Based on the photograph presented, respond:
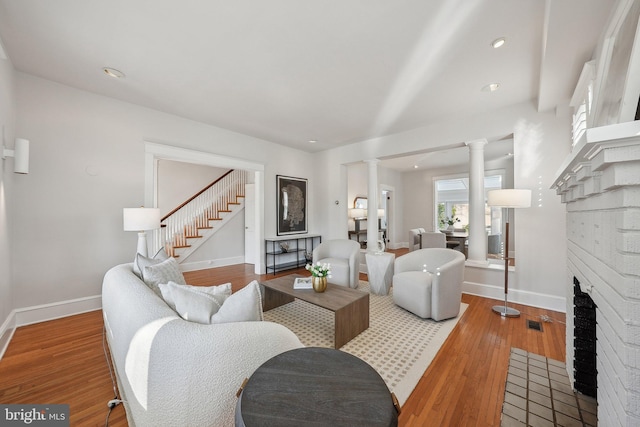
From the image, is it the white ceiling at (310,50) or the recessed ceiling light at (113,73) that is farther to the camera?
the recessed ceiling light at (113,73)

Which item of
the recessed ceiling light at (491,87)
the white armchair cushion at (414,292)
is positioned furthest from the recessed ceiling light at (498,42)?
the white armchair cushion at (414,292)

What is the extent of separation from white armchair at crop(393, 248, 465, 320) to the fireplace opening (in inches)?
43.6

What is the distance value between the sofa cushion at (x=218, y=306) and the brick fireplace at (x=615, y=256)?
150cm

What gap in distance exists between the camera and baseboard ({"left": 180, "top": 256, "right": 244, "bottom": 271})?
5.48 m

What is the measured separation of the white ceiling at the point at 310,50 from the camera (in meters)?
1.83

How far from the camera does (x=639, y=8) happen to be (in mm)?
1197

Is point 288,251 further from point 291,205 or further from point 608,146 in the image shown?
point 608,146

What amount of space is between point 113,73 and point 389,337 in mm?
4116

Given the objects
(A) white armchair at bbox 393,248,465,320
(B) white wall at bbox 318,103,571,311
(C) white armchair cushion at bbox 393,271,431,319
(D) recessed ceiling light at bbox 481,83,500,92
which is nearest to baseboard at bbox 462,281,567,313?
(B) white wall at bbox 318,103,571,311

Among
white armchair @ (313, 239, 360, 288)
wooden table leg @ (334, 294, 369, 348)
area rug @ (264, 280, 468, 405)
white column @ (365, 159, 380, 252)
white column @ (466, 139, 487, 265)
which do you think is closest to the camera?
area rug @ (264, 280, 468, 405)

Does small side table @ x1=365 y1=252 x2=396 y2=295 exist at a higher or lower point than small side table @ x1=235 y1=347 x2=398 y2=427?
lower

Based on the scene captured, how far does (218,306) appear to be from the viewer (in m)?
1.42

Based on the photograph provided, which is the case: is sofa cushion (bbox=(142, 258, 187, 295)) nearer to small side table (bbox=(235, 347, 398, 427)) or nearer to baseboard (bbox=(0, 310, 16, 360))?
small side table (bbox=(235, 347, 398, 427))

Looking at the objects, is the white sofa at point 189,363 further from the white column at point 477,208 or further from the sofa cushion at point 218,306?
the white column at point 477,208
